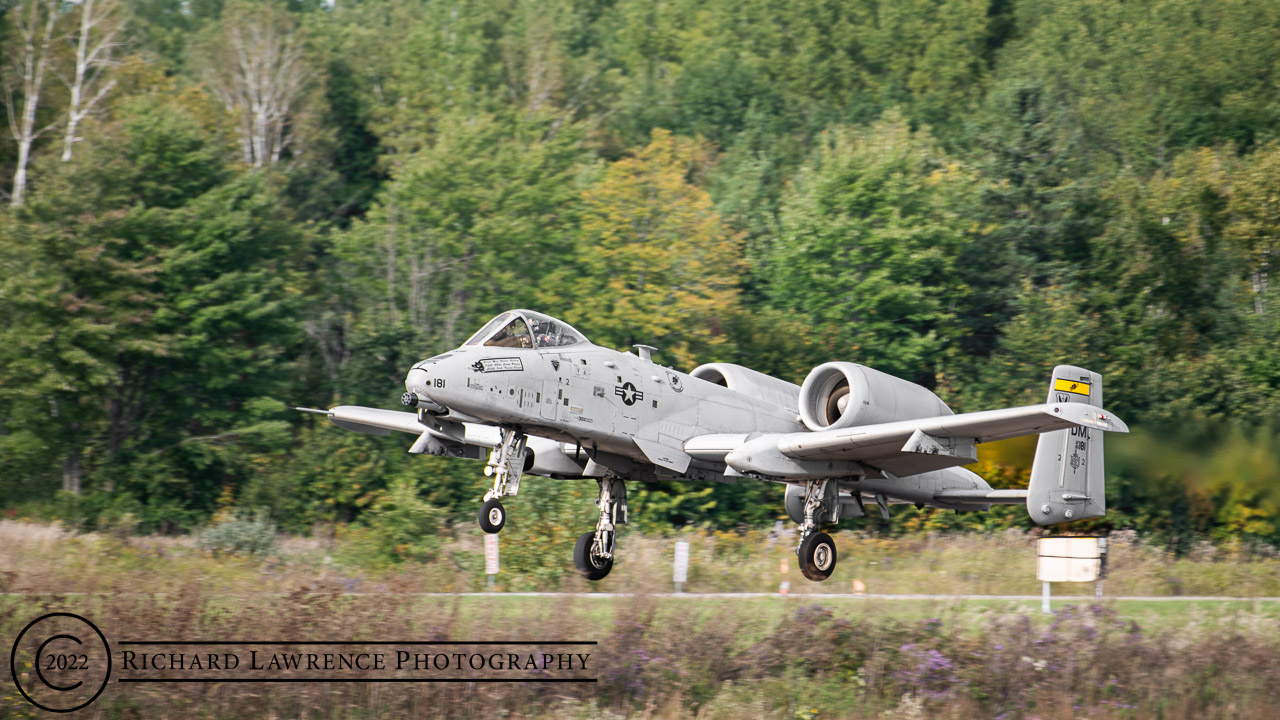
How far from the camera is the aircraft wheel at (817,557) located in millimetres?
17562

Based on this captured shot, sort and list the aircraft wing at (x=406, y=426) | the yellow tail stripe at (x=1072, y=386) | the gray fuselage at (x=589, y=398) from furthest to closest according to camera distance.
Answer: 1. the aircraft wing at (x=406, y=426)
2. the yellow tail stripe at (x=1072, y=386)
3. the gray fuselage at (x=589, y=398)

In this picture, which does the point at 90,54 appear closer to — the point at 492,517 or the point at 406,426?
the point at 406,426

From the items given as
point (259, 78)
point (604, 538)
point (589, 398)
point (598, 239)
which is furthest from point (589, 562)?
point (259, 78)

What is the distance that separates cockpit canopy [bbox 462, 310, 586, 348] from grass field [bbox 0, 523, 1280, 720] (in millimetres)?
3742

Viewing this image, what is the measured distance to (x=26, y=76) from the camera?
42656mm

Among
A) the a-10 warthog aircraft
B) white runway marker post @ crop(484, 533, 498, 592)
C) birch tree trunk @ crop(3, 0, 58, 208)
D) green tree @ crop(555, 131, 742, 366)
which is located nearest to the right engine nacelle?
the a-10 warthog aircraft

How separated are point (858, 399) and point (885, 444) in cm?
80

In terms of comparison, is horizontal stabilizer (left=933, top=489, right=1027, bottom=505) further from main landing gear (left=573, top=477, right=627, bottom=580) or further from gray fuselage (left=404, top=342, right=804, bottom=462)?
main landing gear (left=573, top=477, right=627, bottom=580)

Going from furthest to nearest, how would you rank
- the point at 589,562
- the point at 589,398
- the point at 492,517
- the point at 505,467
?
the point at 589,562 < the point at 589,398 < the point at 505,467 < the point at 492,517

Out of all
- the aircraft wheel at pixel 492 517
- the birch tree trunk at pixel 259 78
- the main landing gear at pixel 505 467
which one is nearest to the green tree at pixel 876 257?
the birch tree trunk at pixel 259 78

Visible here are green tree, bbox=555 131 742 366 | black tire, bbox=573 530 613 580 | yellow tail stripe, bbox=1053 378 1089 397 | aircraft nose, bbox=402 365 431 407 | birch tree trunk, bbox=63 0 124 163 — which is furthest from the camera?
birch tree trunk, bbox=63 0 124 163

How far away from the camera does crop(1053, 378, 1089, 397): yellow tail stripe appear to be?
16625 millimetres

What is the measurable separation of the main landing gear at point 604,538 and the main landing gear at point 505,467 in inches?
79.0

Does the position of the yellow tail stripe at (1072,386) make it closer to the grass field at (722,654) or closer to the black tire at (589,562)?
the grass field at (722,654)
